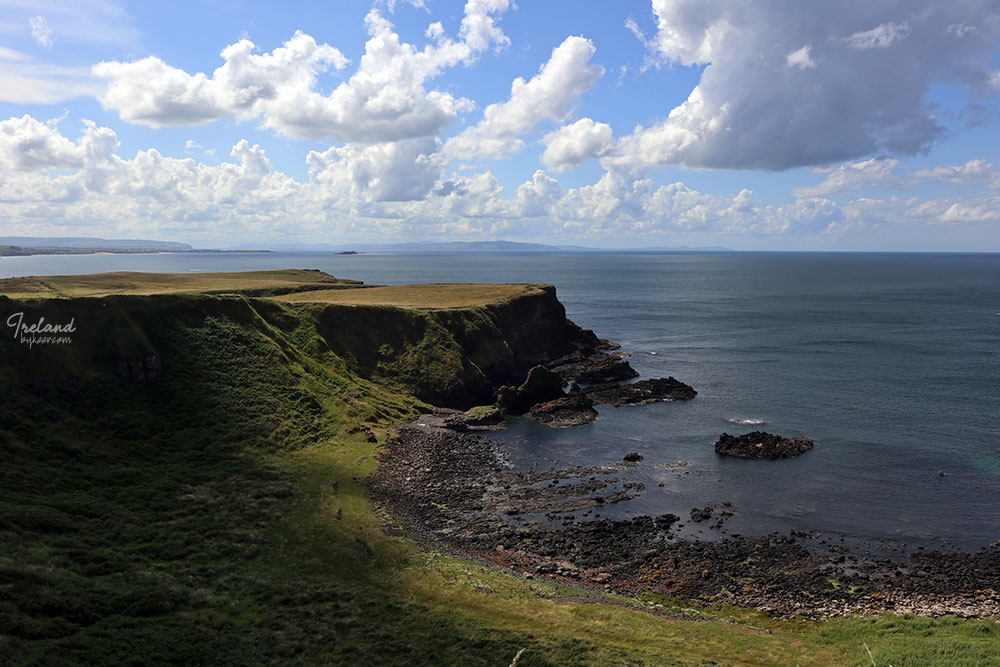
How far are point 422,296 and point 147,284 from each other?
2044 inches

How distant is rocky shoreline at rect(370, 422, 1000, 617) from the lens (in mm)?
40875

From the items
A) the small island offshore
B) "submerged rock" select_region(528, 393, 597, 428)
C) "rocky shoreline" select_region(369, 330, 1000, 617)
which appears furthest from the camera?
"submerged rock" select_region(528, 393, 597, 428)

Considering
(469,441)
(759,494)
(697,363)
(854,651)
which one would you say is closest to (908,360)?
(697,363)

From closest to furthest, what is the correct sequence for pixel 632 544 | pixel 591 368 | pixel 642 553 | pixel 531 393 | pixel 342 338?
1. pixel 642 553
2. pixel 632 544
3. pixel 531 393
4. pixel 342 338
5. pixel 591 368

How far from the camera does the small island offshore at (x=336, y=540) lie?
32531mm

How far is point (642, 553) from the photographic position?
155 feet

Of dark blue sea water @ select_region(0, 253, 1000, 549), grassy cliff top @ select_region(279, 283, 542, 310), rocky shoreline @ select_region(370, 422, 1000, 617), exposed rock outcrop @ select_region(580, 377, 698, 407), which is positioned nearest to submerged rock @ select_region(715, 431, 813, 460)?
dark blue sea water @ select_region(0, 253, 1000, 549)

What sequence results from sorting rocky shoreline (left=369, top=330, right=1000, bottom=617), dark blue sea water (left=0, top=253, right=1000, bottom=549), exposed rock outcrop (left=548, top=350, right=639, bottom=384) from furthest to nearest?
exposed rock outcrop (left=548, top=350, right=639, bottom=384)
dark blue sea water (left=0, top=253, right=1000, bottom=549)
rocky shoreline (left=369, top=330, right=1000, bottom=617)

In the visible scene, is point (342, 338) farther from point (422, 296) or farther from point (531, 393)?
point (422, 296)

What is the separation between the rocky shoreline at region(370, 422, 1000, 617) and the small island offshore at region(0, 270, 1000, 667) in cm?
20

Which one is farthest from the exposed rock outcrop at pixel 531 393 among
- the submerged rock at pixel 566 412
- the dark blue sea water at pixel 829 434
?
the dark blue sea water at pixel 829 434

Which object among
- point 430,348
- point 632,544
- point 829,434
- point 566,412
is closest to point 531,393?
point 566,412

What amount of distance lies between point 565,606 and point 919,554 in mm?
29710

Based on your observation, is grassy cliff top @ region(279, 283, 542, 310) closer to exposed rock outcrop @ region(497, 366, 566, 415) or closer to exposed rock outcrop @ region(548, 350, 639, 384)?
exposed rock outcrop @ region(548, 350, 639, 384)
